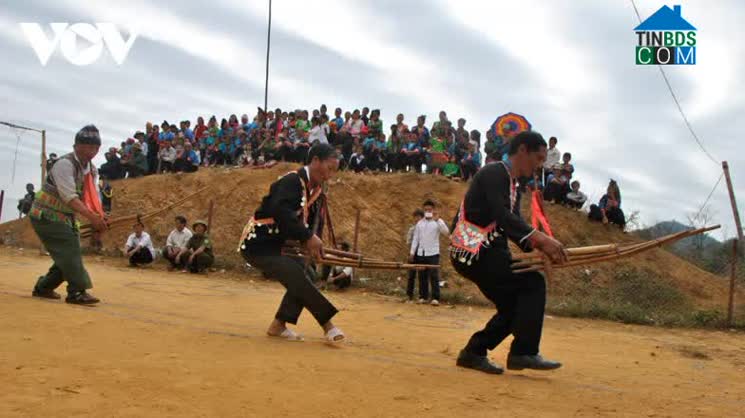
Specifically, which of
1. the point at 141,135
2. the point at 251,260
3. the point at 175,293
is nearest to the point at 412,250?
the point at 175,293

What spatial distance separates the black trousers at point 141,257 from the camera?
1402cm

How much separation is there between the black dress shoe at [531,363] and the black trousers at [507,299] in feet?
0.15

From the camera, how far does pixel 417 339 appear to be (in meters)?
6.76

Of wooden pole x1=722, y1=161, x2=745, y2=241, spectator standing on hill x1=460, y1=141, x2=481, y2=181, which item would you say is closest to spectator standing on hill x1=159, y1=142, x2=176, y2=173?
spectator standing on hill x1=460, y1=141, x2=481, y2=181

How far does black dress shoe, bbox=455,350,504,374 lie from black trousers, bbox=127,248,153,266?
34.2ft

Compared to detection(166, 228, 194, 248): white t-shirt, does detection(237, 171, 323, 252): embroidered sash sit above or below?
above

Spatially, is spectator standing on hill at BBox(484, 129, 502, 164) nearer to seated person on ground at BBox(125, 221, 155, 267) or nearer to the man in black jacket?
seated person on ground at BBox(125, 221, 155, 267)

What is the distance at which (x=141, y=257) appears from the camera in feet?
46.2

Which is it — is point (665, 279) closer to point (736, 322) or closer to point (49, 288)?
point (736, 322)

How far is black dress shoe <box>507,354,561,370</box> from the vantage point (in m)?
4.87

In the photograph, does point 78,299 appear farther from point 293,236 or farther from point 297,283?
point 293,236

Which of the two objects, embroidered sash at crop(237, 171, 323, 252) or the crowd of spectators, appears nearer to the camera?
embroidered sash at crop(237, 171, 323, 252)

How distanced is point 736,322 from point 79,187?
32.0 ft

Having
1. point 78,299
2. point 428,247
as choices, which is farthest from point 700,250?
point 78,299
